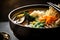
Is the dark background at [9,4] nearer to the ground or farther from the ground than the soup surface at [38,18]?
farther from the ground

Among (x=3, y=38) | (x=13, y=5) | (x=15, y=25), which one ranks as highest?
(x=13, y=5)

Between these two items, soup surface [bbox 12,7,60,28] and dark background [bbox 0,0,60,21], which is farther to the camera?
dark background [bbox 0,0,60,21]

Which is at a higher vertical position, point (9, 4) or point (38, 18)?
point (9, 4)

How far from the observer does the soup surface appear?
4.44ft

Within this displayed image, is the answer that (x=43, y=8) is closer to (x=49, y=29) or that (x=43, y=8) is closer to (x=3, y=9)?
→ (x=49, y=29)

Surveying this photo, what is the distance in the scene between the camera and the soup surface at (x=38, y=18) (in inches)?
53.2

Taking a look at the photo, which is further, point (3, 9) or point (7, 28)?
point (3, 9)

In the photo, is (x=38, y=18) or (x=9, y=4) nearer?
(x=38, y=18)

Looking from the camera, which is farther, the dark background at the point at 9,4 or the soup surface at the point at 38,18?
the dark background at the point at 9,4

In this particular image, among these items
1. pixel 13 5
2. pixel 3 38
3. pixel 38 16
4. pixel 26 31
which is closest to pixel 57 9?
pixel 38 16

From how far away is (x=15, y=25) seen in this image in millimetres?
1293

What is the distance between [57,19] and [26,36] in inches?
12.3

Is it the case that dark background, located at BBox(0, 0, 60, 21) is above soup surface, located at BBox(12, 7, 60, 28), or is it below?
above

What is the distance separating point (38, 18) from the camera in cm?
147
